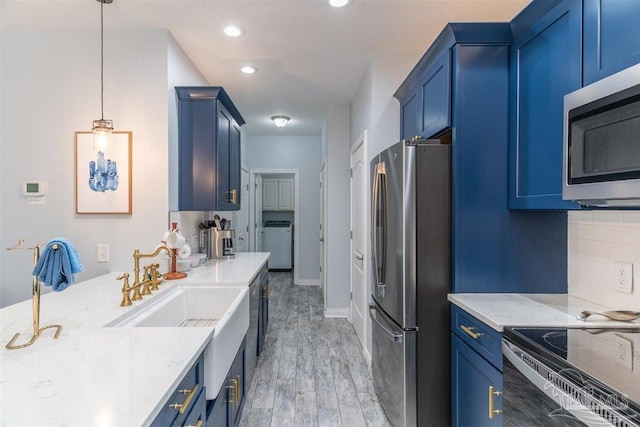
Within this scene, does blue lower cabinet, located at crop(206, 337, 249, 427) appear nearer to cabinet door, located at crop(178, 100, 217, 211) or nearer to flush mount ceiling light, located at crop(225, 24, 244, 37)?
cabinet door, located at crop(178, 100, 217, 211)

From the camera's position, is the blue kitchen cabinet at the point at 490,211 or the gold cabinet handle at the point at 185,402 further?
the blue kitchen cabinet at the point at 490,211

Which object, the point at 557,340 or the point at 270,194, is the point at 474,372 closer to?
the point at 557,340

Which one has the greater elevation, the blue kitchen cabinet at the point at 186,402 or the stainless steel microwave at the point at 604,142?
the stainless steel microwave at the point at 604,142

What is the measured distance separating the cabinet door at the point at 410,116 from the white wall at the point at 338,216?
1500 millimetres

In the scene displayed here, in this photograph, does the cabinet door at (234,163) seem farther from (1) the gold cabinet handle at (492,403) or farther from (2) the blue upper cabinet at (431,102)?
(1) the gold cabinet handle at (492,403)

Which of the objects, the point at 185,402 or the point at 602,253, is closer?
the point at 185,402

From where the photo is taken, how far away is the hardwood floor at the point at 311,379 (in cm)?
212

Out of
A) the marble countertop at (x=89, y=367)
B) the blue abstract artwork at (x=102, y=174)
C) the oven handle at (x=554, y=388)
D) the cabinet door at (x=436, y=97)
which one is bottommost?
the oven handle at (x=554, y=388)

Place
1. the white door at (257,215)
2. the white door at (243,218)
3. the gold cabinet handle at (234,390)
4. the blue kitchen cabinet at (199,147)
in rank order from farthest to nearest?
the white door at (257,215)
the white door at (243,218)
the blue kitchen cabinet at (199,147)
the gold cabinet handle at (234,390)

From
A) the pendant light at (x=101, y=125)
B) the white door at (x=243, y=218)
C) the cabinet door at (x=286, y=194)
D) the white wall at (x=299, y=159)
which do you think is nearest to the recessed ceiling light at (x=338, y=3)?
the pendant light at (x=101, y=125)

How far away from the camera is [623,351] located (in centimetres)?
106

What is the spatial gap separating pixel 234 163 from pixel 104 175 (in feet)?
3.85

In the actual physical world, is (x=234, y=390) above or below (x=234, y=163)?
below

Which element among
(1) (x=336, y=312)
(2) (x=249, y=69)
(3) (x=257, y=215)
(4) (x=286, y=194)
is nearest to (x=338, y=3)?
(2) (x=249, y=69)
